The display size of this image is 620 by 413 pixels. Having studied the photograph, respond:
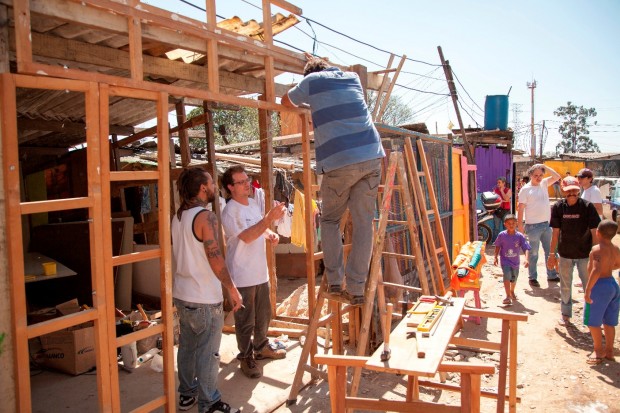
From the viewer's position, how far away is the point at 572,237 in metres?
6.00

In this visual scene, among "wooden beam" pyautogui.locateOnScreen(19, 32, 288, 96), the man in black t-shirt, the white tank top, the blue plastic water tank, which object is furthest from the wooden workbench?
the blue plastic water tank

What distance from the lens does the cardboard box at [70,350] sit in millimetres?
4512

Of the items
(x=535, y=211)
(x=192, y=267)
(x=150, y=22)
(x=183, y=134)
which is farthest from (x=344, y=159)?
(x=535, y=211)

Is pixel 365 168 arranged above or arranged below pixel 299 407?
above

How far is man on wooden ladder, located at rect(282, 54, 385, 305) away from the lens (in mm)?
3406


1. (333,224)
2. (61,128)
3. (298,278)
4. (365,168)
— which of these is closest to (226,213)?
(333,224)

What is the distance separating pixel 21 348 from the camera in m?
2.52

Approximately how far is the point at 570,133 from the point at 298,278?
5978 cm

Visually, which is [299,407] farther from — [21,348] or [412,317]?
[21,348]

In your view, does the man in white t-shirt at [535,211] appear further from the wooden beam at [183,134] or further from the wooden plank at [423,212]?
the wooden beam at [183,134]

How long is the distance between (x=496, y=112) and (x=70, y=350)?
14833 millimetres

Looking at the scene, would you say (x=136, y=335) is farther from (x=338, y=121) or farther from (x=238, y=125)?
(x=238, y=125)

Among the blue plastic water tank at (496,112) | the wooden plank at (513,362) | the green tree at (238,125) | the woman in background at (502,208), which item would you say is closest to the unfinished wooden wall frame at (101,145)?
the wooden plank at (513,362)

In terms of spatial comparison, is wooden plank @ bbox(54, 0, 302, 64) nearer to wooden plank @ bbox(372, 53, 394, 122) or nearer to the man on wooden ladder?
the man on wooden ladder
